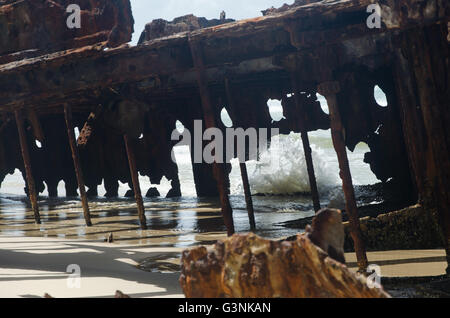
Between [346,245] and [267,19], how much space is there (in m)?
2.39

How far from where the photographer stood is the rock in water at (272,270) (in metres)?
2.35

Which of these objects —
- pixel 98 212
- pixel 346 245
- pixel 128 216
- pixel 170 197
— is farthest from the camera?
pixel 170 197

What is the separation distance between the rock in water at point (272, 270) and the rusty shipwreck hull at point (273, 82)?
97.4 inches

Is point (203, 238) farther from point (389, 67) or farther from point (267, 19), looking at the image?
point (389, 67)

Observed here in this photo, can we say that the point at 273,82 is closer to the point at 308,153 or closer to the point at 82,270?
the point at 308,153

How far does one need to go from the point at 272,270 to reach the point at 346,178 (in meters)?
2.85

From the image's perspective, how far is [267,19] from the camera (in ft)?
18.8

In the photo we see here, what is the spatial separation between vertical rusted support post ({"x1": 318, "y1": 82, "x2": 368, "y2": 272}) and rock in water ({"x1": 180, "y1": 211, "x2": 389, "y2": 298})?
2372 millimetres

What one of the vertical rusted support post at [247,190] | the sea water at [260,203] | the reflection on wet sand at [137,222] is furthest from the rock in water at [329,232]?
the vertical rusted support post at [247,190]

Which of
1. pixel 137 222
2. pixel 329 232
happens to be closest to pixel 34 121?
pixel 137 222

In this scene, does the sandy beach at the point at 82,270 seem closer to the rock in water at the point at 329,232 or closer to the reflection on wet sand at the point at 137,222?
the reflection on wet sand at the point at 137,222

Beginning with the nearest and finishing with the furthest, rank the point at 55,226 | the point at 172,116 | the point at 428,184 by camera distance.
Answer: the point at 428,184, the point at 55,226, the point at 172,116

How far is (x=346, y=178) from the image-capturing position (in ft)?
17.1

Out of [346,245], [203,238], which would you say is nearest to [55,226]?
[203,238]
